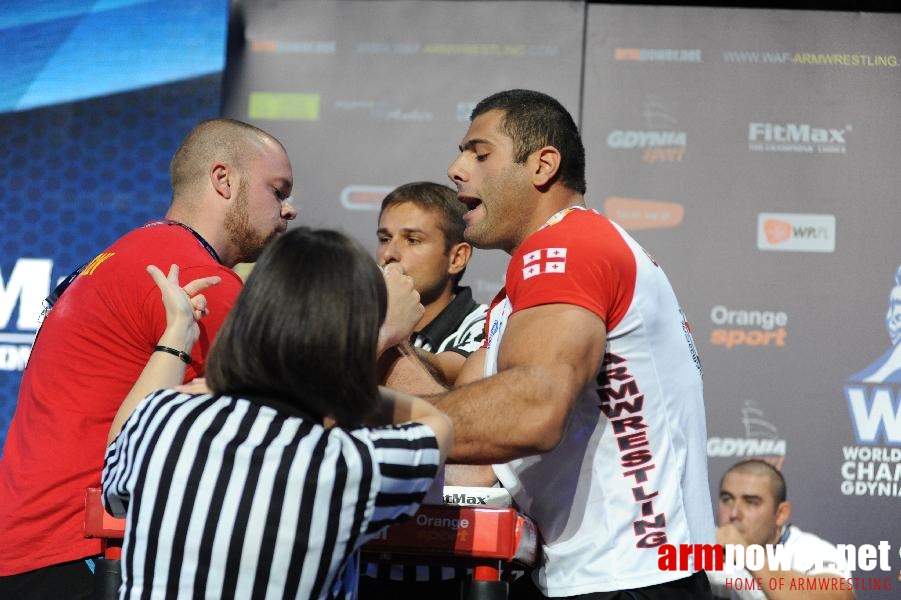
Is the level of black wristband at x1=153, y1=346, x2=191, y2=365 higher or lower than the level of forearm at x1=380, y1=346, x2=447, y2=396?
lower

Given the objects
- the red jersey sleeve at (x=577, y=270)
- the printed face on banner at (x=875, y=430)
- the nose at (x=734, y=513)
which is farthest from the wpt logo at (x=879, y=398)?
the red jersey sleeve at (x=577, y=270)

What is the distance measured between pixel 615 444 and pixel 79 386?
1175 millimetres

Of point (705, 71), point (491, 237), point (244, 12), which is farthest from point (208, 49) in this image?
point (491, 237)

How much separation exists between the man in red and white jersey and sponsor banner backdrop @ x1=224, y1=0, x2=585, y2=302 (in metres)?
2.85

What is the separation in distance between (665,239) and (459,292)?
131cm

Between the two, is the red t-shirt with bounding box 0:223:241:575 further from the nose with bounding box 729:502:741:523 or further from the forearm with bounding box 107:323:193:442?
the nose with bounding box 729:502:741:523

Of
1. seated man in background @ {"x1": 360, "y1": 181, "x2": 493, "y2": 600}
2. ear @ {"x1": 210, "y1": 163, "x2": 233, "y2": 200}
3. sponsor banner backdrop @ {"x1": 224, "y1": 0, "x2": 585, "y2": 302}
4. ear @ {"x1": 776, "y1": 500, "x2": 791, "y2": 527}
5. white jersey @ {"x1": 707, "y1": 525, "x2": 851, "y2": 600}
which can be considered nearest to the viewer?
ear @ {"x1": 210, "y1": 163, "x2": 233, "y2": 200}

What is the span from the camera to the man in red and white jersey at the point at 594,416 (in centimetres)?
192

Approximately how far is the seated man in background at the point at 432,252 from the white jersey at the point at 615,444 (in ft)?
5.50

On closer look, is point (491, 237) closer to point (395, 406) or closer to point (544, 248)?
point (544, 248)

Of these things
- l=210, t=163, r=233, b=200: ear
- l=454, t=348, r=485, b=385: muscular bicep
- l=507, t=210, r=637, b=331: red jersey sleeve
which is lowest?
l=454, t=348, r=485, b=385: muscular bicep

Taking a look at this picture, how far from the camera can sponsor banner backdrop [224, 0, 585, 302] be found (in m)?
5.12

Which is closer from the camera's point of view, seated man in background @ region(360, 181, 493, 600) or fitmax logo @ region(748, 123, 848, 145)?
seated man in background @ region(360, 181, 493, 600)

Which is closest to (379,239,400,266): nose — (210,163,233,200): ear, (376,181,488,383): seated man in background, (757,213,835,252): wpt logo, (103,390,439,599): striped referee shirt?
(376,181,488,383): seated man in background
